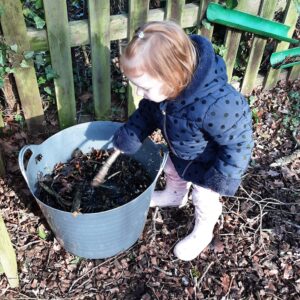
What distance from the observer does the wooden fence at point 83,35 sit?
2119 mm

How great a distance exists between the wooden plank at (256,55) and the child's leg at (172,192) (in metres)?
→ 1.15

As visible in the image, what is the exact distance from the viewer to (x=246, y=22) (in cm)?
272

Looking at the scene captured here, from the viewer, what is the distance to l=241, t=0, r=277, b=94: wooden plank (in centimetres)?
277

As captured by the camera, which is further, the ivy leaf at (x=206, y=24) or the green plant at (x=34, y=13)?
the ivy leaf at (x=206, y=24)

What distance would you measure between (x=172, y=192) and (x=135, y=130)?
1.83 feet

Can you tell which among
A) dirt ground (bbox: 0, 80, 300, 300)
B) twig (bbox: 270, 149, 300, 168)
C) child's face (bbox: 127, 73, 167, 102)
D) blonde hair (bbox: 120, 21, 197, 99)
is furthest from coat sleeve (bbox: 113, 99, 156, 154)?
twig (bbox: 270, 149, 300, 168)

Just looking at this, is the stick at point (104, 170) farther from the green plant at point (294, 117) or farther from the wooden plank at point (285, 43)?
the wooden plank at point (285, 43)

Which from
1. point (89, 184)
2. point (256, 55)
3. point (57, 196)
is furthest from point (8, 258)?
point (256, 55)

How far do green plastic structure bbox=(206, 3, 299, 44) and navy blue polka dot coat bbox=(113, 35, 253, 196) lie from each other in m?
0.95

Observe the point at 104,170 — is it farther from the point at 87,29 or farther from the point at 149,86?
the point at 87,29

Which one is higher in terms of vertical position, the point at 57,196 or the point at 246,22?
the point at 246,22

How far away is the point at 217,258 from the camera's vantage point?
235cm

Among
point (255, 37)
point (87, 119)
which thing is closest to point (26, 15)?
point (87, 119)

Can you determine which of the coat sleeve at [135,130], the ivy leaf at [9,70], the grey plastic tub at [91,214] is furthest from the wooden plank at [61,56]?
the coat sleeve at [135,130]
